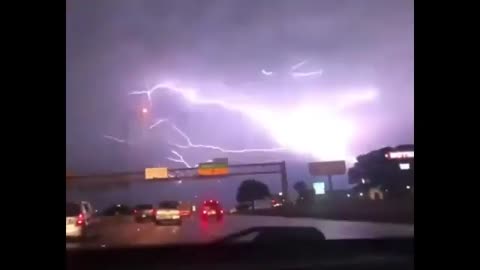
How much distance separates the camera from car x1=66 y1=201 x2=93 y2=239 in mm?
4395

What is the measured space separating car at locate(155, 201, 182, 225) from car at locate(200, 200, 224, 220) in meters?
0.20

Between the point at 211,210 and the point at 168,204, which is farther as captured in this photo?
the point at 168,204

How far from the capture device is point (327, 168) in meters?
4.86

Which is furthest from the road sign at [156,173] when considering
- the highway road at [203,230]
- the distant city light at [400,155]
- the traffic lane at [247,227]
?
the distant city light at [400,155]

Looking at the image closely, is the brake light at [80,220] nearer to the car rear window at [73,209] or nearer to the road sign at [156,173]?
the car rear window at [73,209]

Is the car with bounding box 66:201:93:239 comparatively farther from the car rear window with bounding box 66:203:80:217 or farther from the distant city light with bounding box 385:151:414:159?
the distant city light with bounding box 385:151:414:159

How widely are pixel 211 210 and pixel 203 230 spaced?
0.31 metres

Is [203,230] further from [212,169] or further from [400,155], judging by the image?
[400,155]

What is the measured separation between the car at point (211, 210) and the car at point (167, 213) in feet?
0.66

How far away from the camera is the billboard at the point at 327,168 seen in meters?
4.79

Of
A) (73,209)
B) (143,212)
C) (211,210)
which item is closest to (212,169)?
(211,210)

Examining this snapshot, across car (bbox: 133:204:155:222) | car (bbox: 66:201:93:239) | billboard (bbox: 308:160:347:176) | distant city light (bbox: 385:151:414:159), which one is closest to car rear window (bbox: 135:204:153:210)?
car (bbox: 133:204:155:222)
